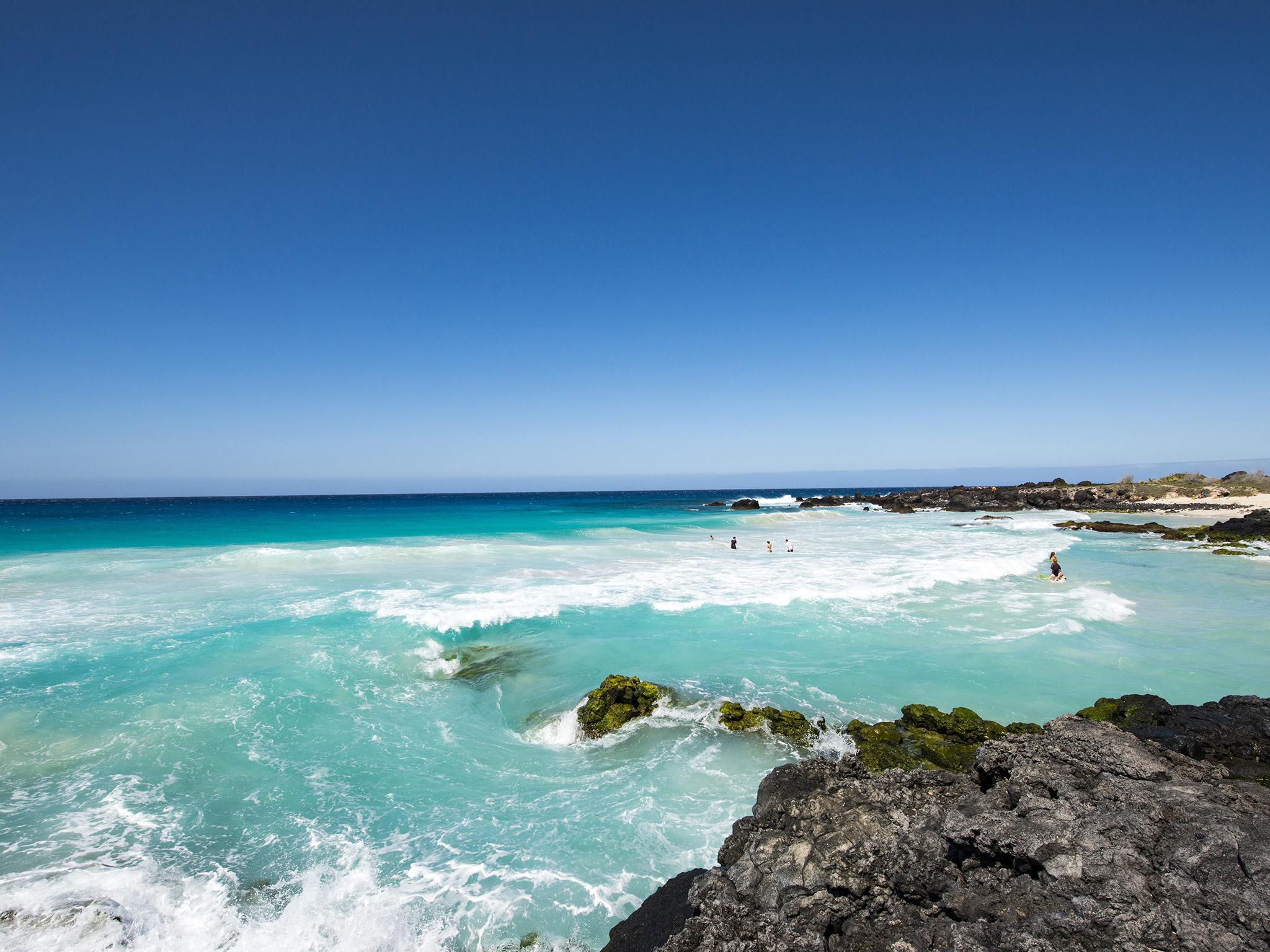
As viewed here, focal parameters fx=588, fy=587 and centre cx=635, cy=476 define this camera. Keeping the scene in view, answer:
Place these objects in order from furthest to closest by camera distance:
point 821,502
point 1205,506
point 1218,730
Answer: point 821,502 → point 1205,506 → point 1218,730

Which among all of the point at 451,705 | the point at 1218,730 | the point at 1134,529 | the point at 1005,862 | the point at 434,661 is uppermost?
the point at 1005,862

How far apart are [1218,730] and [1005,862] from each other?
17.2 feet

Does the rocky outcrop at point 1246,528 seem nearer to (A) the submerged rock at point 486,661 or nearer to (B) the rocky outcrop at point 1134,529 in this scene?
(B) the rocky outcrop at point 1134,529

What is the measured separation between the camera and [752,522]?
58.9 meters

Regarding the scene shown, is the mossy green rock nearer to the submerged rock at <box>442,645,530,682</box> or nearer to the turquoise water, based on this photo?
the turquoise water

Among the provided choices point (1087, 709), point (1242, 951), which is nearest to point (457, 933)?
point (1242, 951)

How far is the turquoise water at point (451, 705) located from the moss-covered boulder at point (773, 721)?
30cm

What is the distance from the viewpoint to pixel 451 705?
11422 mm

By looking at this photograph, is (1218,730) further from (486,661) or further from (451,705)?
(486,661)

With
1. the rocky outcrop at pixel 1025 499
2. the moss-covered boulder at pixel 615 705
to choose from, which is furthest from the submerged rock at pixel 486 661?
the rocky outcrop at pixel 1025 499

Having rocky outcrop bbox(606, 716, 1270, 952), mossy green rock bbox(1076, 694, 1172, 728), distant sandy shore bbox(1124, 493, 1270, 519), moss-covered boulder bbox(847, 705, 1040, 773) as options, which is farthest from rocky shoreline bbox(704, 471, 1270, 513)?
rocky outcrop bbox(606, 716, 1270, 952)

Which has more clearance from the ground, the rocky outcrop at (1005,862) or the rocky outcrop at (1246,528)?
the rocky outcrop at (1005,862)

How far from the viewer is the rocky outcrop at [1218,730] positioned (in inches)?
247

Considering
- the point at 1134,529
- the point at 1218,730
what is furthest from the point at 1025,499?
the point at 1218,730
